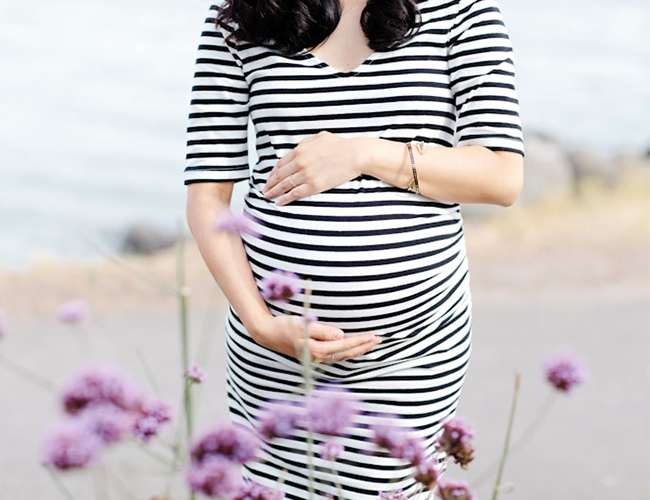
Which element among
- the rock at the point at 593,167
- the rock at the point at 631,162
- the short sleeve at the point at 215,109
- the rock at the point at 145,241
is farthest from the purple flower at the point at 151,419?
the rock at the point at 631,162

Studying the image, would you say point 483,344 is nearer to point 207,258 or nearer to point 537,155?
point 207,258

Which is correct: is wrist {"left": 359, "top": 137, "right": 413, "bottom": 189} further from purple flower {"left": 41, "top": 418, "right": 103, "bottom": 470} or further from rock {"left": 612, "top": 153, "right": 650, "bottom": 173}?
rock {"left": 612, "top": 153, "right": 650, "bottom": 173}

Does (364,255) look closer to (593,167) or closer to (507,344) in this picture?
(507,344)

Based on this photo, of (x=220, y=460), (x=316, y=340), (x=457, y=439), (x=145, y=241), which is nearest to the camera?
(x=220, y=460)

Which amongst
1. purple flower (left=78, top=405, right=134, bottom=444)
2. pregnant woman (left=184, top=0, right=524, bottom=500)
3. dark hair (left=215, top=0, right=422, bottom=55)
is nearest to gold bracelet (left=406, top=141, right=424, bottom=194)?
pregnant woman (left=184, top=0, right=524, bottom=500)

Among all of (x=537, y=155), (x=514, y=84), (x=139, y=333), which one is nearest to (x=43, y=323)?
(x=139, y=333)

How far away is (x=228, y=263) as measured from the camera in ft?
5.48

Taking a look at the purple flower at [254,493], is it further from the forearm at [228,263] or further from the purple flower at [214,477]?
the forearm at [228,263]

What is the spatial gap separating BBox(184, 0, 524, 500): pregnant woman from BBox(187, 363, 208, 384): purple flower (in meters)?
0.57

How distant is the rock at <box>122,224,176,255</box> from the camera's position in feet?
23.6

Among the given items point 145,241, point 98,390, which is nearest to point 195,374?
point 98,390

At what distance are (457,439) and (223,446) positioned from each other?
325 mm

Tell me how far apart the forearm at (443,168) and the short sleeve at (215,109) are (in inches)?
13.0

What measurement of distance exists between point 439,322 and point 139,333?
3414 mm
